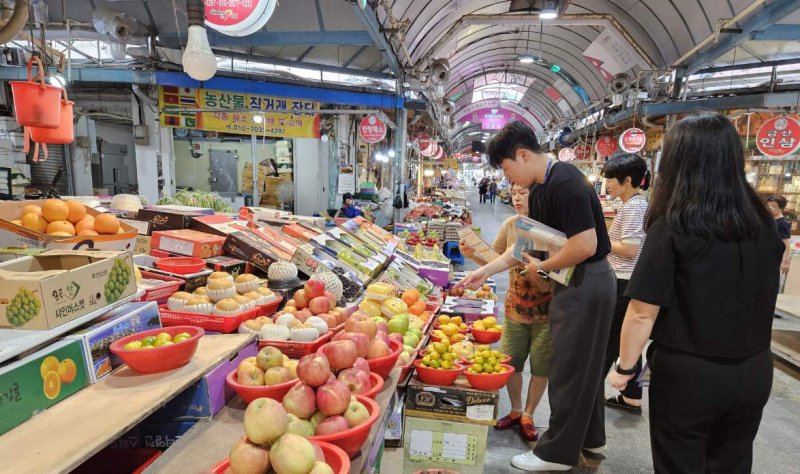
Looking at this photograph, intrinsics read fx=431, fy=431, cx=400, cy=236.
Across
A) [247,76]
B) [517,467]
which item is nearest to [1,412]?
[517,467]

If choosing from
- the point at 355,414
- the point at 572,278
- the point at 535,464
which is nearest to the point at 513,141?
the point at 572,278

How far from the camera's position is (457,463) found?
8.77ft

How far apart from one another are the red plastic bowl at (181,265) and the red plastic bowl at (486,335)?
2.03 m

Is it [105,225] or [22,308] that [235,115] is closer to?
[105,225]

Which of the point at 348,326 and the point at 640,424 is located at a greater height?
the point at 348,326

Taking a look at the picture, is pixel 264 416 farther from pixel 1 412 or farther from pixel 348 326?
pixel 348 326

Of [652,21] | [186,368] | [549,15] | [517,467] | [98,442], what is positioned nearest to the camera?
[98,442]

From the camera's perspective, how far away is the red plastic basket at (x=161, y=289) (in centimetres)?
225

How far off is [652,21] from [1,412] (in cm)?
1226

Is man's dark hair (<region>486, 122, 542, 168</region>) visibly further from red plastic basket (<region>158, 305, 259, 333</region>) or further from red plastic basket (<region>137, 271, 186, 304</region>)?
red plastic basket (<region>137, 271, 186, 304</region>)

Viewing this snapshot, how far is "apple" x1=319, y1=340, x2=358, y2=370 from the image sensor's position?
1799 millimetres

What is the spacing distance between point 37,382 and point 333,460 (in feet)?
3.06

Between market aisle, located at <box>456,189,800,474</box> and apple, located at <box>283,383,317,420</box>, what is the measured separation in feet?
6.29

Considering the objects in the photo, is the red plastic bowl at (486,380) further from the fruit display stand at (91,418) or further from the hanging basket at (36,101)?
the hanging basket at (36,101)
